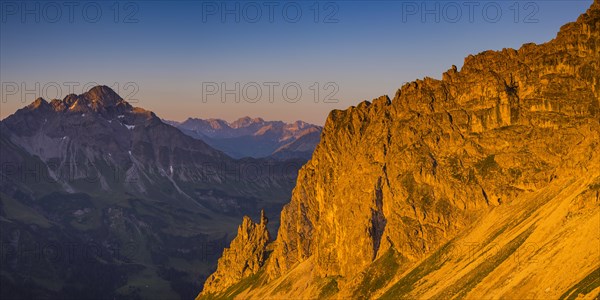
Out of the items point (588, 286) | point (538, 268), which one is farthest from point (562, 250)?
point (588, 286)

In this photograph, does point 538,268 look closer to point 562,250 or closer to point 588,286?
point 562,250

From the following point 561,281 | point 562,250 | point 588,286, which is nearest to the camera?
point 588,286

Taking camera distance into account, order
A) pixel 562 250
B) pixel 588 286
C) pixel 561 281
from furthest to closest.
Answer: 1. pixel 562 250
2. pixel 561 281
3. pixel 588 286

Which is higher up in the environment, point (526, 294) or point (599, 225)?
point (599, 225)

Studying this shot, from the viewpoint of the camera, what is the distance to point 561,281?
185 meters

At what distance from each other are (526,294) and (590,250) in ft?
58.9

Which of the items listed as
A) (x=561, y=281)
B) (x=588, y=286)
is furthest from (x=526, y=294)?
(x=588, y=286)

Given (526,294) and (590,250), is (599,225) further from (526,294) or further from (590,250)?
(526,294)

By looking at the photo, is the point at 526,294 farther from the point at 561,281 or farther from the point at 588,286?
the point at 588,286

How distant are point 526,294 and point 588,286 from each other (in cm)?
2252

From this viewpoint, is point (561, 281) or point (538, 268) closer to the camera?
point (561, 281)

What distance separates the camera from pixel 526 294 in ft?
628

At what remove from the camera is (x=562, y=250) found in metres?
198

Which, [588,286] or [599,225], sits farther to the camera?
[599,225]
